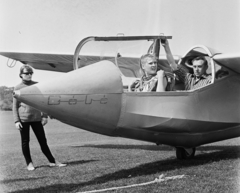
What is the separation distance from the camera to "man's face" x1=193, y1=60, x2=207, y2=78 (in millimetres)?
6309

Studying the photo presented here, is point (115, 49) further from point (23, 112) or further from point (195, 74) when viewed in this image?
point (23, 112)

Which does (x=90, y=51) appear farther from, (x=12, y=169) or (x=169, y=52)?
(x=12, y=169)

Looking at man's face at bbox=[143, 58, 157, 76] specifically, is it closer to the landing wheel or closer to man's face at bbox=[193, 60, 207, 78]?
man's face at bbox=[193, 60, 207, 78]

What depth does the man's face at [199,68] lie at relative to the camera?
631 centimetres

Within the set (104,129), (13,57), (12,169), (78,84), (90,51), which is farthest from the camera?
(13,57)

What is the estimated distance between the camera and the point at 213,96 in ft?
19.8

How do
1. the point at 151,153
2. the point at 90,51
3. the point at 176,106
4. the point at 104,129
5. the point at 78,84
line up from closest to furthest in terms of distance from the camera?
the point at 78,84, the point at 104,129, the point at 176,106, the point at 90,51, the point at 151,153

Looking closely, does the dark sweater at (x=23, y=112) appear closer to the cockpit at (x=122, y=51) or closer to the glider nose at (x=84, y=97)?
the cockpit at (x=122, y=51)

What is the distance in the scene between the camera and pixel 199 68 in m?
6.36

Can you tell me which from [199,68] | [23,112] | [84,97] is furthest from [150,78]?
[23,112]

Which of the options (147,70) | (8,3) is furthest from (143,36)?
(8,3)

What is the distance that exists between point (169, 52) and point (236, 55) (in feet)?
3.82

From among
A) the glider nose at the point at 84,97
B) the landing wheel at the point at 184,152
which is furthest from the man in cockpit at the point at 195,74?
the glider nose at the point at 84,97

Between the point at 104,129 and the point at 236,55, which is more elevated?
the point at 236,55
